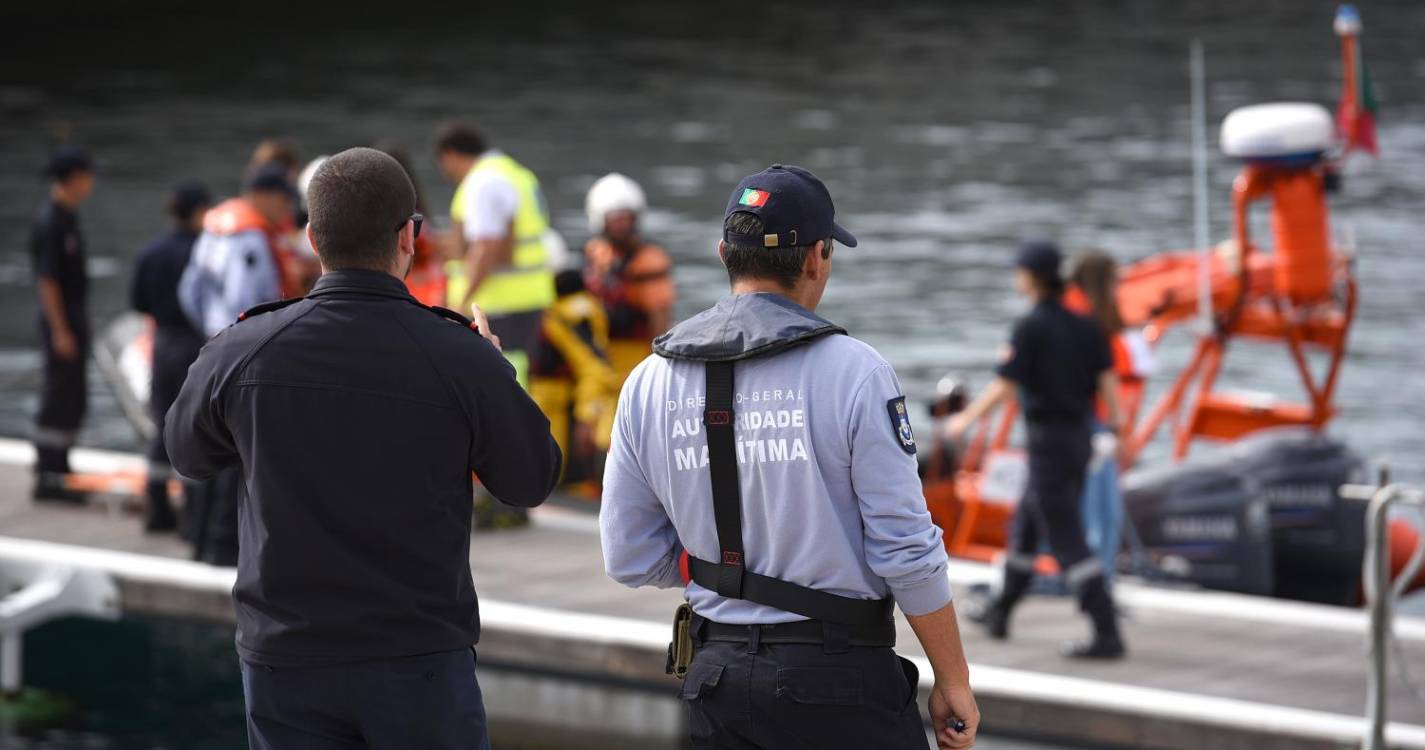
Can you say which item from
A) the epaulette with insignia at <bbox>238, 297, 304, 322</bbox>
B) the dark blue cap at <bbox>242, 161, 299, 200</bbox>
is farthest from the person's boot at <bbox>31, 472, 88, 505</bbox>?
the epaulette with insignia at <bbox>238, 297, 304, 322</bbox>

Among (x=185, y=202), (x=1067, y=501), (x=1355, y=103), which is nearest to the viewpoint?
(x=1067, y=501)

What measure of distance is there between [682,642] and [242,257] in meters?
4.60

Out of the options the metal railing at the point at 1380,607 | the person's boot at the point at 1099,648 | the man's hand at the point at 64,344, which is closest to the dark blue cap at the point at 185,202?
the man's hand at the point at 64,344

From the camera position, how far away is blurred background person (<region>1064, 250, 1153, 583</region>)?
24.1 feet

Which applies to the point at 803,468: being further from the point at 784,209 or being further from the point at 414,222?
the point at 414,222

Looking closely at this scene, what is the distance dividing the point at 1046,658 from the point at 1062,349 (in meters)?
1.11

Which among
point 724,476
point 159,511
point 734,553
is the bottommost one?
point 159,511

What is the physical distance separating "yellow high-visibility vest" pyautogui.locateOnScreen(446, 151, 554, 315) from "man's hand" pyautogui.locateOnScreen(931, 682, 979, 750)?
16.1 feet

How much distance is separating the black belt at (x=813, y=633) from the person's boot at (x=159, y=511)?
552 centimetres

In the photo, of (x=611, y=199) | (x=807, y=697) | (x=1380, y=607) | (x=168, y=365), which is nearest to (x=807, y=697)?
(x=807, y=697)

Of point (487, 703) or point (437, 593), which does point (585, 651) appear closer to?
point (487, 703)

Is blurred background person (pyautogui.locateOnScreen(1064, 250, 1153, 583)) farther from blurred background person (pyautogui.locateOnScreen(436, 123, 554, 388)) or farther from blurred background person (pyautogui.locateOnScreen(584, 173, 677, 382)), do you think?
blurred background person (pyautogui.locateOnScreen(436, 123, 554, 388))

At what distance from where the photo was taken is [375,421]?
10.5ft

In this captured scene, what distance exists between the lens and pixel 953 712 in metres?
3.24
